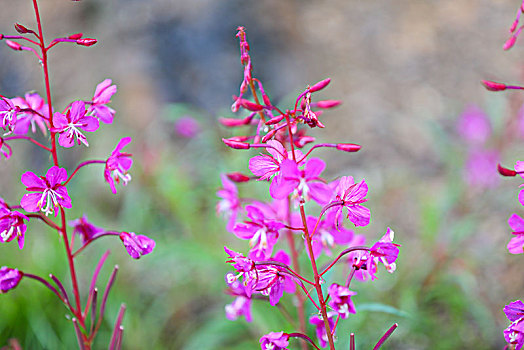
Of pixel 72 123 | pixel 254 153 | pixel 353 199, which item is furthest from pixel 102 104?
pixel 254 153

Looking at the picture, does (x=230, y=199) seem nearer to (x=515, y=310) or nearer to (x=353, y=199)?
(x=353, y=199)

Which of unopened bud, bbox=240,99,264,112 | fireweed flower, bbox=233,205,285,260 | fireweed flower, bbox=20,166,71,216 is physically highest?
unopened bud, bbox=240,99,264,112

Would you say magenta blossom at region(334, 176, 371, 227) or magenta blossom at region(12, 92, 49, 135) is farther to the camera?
magenta blossom at region(12, 92, 49, 135)

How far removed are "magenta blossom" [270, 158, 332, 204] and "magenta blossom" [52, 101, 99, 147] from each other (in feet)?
1.86

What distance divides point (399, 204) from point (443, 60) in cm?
194

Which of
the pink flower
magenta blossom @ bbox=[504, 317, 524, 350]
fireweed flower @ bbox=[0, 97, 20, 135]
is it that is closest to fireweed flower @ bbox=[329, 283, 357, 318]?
magenta blossom @ bbox=[504, 317, 524, 350]

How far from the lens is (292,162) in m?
1.23

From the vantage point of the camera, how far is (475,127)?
3.55m

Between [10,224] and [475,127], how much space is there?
3.09 metres

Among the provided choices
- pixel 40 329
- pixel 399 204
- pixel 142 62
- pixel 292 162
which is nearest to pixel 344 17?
pixel 142 62

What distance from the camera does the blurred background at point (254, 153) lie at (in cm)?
294

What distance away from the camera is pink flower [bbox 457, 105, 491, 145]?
3490mm

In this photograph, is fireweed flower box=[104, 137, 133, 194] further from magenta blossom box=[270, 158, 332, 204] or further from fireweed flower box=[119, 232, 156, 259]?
magenta blossom box=[270, 158, 332, 204]

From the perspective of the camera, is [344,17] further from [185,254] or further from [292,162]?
[292,162]
